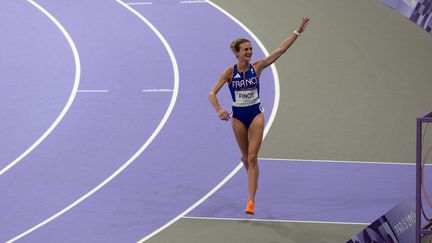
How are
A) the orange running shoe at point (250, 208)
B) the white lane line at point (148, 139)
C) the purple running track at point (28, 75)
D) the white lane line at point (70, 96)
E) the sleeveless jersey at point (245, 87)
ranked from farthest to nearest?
the purple running track at point (28, 75) < the white lane line at point (70, 96) < the white lane line at point (148, 139) < the sleeveless jersey at point (245, 87) < the orange running shoe at point (250, 208)

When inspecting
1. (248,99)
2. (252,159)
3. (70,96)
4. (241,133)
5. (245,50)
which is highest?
(70,96)

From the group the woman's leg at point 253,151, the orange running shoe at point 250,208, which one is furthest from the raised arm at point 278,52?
the orange running shoe at point 250,208

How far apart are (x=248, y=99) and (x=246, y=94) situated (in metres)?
0.07

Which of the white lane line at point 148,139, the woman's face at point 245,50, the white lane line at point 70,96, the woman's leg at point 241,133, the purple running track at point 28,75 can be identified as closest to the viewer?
the woman's face at point 245,50

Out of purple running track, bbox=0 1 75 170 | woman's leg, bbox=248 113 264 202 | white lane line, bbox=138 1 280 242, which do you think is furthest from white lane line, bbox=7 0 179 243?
woman's leg, bbox=248 113 264 202

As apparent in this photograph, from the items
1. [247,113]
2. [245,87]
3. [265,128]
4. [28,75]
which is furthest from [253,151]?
[28,75]

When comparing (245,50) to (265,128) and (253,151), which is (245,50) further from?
(265,128)

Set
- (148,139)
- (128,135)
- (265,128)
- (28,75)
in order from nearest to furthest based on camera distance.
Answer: (148,139), (128,135), (265,128), (28,75)

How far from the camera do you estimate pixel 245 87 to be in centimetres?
1167

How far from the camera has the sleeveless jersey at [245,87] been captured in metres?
11.6

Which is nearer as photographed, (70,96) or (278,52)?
(278,52)

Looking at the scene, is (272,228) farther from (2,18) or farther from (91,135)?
(2,18)

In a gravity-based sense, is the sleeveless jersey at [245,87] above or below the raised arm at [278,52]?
below

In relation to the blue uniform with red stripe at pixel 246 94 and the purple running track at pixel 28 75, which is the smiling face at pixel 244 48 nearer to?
the blue uniform with red stripe at pixel 246 94
